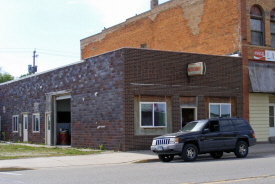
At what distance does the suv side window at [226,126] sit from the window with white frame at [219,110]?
6.27 m

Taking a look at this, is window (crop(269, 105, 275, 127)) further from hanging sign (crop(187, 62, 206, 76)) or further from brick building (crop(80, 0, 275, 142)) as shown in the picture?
hanging sign (crop(187, 62, 206, 76))

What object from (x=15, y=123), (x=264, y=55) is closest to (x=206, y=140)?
(x=264, y=55)

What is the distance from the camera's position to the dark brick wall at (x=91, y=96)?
20172 mm

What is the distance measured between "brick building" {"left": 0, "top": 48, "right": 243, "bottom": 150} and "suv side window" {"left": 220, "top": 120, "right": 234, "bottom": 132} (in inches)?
202

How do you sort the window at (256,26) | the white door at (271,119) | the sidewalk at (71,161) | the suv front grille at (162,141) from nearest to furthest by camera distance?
the sidewalk at (71,161) → the suv front grille at (162,141) → the window at (256,26) → the white door at (271,119)

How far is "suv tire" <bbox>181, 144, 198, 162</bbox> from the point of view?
14812 mm

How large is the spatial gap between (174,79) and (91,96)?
5051 mm

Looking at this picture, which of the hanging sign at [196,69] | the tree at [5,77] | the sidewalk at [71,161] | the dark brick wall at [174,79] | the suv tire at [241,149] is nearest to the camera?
the sidewalk at [71,161]

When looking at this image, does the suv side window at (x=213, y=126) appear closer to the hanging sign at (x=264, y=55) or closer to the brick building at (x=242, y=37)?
the brick building at (x=242, y=37)

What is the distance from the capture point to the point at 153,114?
20594 mm

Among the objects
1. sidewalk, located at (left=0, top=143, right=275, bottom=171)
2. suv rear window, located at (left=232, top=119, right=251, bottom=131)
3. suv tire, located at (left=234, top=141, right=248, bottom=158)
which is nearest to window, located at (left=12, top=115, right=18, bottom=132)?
sidewalk, located at (left=0, top=143, right=275, bottom=171)

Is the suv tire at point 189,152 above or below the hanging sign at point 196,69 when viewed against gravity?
below

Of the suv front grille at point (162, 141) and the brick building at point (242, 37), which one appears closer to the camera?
the suv front grille at point (162, 141)

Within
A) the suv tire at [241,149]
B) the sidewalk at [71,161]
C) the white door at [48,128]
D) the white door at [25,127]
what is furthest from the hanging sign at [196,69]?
the white door at [25,127]
